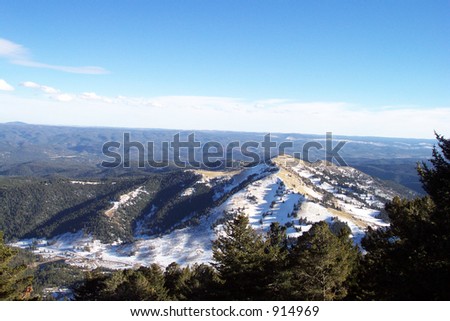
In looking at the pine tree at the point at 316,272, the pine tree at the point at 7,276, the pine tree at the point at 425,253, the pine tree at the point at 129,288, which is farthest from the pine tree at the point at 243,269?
the pine tree at the point at 7,276

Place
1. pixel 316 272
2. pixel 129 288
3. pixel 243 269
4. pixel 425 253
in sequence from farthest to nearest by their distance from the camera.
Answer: pixel 129 288, pixel 243 269, pixel 316 272, pixel 425 253

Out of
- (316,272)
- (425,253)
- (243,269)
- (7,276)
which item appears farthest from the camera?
(243,269)

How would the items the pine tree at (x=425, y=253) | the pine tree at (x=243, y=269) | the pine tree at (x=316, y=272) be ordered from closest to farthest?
1. the pine tree at (x=425, y=253)
2. the pine tree at (x=316, y=272)
3. the pine tree at (x=243, y=269)

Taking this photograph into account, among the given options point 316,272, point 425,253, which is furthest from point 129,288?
point 425,253

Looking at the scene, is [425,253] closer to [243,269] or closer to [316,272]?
[316,272]

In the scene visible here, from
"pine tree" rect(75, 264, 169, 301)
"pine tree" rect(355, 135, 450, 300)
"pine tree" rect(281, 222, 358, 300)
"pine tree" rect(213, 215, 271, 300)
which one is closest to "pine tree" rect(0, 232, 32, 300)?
"pine tree" rect(75, 264, 169, 301)

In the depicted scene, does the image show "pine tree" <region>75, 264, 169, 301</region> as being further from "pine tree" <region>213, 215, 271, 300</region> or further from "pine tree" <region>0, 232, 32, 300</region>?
"pine tree" <region>0, 232, 32, 300</region>

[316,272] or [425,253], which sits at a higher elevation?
[425,253]

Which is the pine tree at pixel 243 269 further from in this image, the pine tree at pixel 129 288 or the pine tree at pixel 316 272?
the pine tree at pixel 129 288

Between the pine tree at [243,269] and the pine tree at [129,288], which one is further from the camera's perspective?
the pine tree at [129,288]
